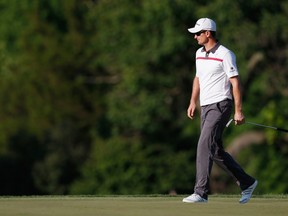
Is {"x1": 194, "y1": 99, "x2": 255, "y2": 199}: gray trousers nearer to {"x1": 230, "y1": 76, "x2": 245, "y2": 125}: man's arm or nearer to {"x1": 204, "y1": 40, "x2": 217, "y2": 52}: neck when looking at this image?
{"x1": 230, "y1": 76, "x2": 245, "y2": 125}: man's arm

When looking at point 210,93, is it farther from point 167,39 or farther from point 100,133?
point 100,133

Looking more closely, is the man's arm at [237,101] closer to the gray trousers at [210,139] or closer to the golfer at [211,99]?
the golfer at [211,99]

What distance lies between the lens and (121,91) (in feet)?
130

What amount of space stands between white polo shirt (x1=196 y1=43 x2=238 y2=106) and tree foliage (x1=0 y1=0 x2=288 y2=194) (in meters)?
22.5

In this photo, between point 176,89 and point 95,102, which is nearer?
point 176,89

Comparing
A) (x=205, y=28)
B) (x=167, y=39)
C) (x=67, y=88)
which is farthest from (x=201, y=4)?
(x=205, y=28)

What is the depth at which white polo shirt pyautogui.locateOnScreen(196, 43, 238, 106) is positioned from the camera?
12281 mm

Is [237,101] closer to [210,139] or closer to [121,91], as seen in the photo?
[210,139]

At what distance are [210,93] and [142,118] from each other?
26.0 metres

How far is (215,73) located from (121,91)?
27205mm

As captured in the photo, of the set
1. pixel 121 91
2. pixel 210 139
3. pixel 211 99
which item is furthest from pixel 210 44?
pixel 121 91

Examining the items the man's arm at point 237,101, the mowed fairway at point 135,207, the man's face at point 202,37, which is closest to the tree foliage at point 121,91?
the mowed fairway at point 135,207

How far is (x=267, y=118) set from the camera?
37438mm

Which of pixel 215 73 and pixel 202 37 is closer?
pixel 215 73
